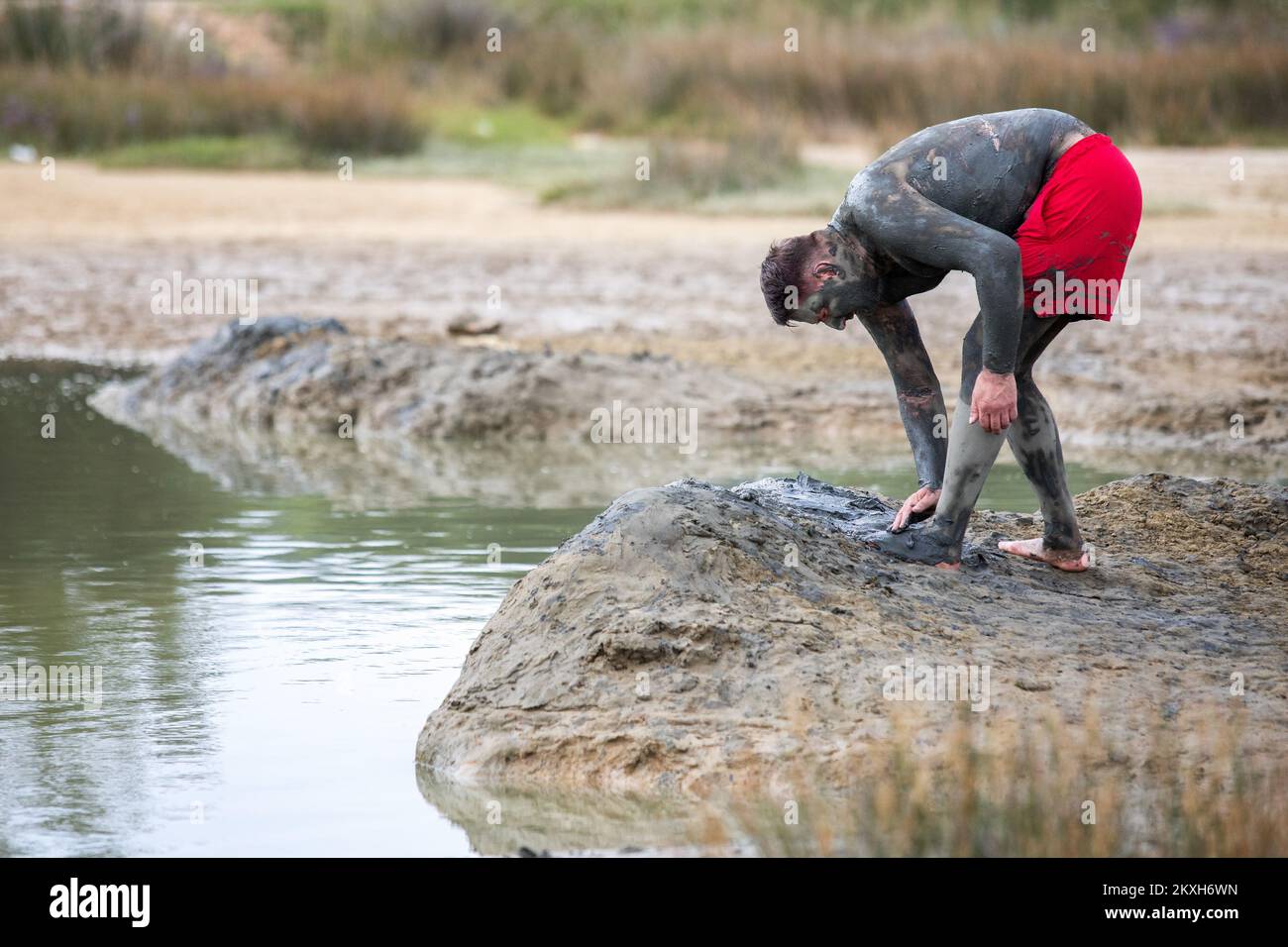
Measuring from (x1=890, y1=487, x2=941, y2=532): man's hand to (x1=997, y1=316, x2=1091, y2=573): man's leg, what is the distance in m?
0.29

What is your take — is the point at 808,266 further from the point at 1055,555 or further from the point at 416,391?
the point at 416,391

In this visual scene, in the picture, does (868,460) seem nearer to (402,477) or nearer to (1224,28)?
(402,477)

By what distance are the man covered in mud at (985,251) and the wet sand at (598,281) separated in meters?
5.33

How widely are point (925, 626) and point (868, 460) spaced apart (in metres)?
5.19

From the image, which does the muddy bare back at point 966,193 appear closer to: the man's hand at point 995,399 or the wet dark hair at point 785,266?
the man's hand at point 995,399

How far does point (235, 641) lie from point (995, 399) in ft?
9.24

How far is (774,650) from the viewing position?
5.07m

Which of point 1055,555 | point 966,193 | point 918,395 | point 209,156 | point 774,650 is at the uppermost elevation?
point 209,156

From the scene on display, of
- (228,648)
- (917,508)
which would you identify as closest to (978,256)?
(917,508)

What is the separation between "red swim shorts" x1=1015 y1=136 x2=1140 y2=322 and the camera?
524cm

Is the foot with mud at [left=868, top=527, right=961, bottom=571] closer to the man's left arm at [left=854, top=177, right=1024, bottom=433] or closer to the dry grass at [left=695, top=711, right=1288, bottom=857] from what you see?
the man's left arm at [left=854, top=177, right=1024, bottom=433]

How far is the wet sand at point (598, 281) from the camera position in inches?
477

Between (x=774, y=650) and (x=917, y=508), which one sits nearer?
(x=774, y=650)
